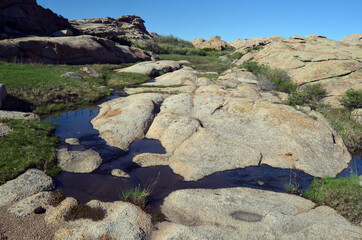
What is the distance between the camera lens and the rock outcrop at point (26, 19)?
46781mm

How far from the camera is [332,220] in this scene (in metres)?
8.20

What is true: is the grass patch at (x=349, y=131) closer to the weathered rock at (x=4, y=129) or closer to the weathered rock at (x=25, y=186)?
the weathered rock at (x=25, y=186)

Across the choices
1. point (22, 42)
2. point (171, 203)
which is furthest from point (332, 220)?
point (22, 42)

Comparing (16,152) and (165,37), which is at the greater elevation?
(165,37)

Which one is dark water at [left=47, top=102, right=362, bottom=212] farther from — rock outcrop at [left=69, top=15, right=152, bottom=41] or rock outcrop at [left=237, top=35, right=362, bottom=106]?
rock outcrop at [left=69, top=15, right=152, bottom=41]

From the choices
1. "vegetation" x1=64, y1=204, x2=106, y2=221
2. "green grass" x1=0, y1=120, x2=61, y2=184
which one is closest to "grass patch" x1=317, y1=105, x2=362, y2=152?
"vegetation" x1=64, y1=204, x2=106, y2=221

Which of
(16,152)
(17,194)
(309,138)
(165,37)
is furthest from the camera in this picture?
(165,37)

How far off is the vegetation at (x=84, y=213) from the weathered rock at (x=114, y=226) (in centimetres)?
16

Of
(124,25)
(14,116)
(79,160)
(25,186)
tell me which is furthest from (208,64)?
(124,25)

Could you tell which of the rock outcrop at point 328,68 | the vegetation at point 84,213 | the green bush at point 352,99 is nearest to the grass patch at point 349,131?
the green bush at point 352,99

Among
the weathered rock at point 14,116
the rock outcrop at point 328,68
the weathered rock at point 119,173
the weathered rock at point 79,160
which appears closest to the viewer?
the weathered rock at point 119,173

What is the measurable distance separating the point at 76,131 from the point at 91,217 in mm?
9462

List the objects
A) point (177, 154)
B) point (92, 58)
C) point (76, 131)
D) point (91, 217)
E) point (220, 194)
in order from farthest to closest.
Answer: point (92, 58), point (76, 131), point (177, 154), point (220, 194), point (91, 217)

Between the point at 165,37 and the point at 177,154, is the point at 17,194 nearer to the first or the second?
the point at 177,154
